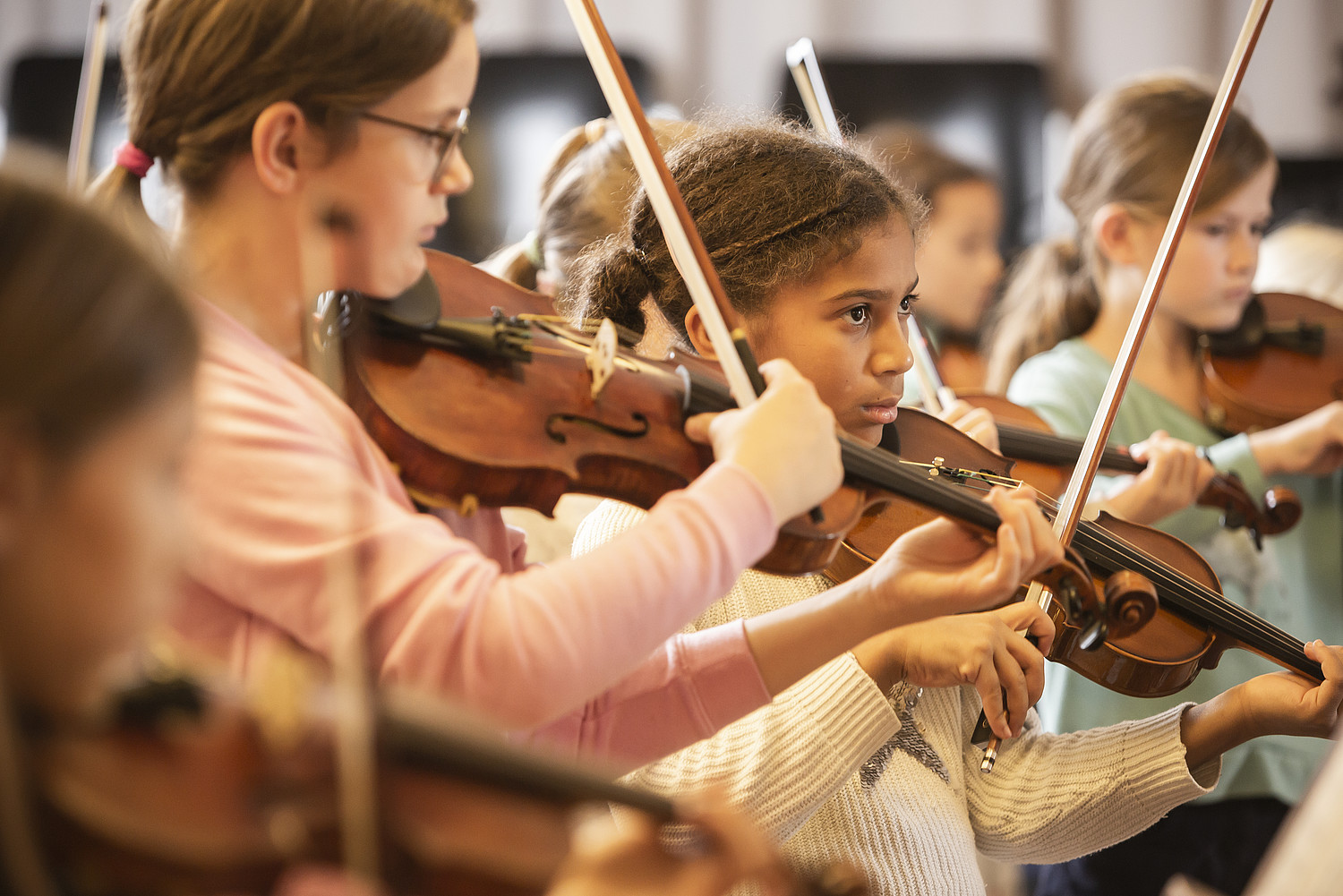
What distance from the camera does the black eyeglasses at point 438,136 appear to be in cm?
78

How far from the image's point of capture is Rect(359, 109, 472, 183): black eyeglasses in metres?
0.78

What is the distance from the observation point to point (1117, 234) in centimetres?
179

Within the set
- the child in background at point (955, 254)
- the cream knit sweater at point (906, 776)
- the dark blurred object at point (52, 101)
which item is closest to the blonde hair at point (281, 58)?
the cream knit sweater at point (906, 776)

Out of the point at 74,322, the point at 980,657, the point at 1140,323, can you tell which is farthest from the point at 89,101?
the point at 1140,323

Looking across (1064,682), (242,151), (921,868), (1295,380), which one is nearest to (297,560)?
(242,151)

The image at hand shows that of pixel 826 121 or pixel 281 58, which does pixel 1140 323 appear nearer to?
pixel 826 121

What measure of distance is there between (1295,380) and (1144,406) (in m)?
0.22

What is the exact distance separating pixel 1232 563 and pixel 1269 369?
1.04 feet

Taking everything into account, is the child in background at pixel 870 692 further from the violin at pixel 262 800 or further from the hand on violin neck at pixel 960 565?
the violin at pixel 262 800

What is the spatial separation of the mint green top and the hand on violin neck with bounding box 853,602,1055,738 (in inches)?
19.4

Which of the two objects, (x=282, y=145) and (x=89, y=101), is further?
(x=89, y=101)

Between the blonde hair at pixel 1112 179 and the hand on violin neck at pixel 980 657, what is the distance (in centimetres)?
96

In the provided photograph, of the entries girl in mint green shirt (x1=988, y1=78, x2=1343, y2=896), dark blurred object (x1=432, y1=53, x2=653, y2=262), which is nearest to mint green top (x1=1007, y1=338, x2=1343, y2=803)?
girl in mint green shirt (x1=988, y1=78, x2=1343, y2=896)

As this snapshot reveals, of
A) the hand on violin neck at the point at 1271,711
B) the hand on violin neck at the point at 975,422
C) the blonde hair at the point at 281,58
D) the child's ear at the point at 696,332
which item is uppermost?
the blonde hair at the point at 281,58
